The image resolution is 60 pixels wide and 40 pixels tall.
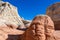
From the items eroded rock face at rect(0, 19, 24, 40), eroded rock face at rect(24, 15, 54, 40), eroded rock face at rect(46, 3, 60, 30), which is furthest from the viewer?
eroded rock face at rect(46, 3, 60, 30)

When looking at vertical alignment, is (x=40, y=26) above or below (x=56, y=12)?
below

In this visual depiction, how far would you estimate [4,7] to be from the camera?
2664 cm

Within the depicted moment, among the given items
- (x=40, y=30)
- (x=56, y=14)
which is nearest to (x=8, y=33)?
(x=40, y=30)

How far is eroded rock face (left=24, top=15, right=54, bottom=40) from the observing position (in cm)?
1444

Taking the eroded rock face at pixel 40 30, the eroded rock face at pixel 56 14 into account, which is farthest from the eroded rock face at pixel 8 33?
the eroded rock face at pixel 56 14

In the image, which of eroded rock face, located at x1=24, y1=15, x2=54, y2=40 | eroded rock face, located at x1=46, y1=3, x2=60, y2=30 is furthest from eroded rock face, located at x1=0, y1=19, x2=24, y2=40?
eroded rock face, located at x1=46, y1=3, x2=60, y2=30

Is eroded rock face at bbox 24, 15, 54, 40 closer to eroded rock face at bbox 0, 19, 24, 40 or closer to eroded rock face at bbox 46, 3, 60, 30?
eroded rock face at bbox 0, 19, 24, 40

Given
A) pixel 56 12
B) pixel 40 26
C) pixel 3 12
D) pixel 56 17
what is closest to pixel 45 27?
pixel 40 26

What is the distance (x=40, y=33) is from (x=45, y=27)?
2.85 feet

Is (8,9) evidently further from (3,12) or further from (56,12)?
(56,12)

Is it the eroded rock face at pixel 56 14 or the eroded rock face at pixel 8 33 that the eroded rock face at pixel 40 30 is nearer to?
the eroded rock face at pixel 8 33

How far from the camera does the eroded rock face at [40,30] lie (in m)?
14.4

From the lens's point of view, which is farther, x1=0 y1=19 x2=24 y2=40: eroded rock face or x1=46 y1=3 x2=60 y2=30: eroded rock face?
x1=46 y1=3 x2=60 y2=30: eroded rock face

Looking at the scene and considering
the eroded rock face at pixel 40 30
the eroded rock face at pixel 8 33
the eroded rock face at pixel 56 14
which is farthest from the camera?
the eroded rock face at pixel 56 14
